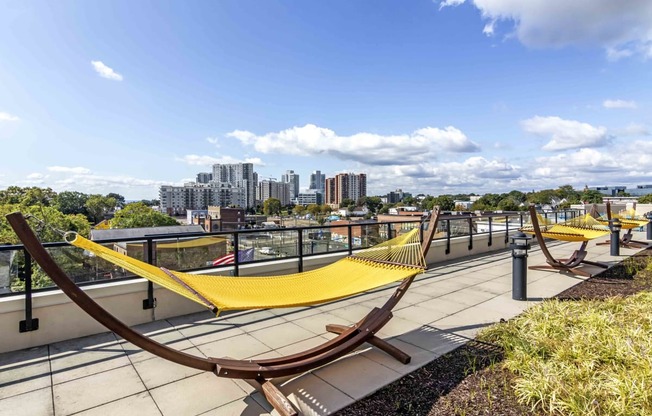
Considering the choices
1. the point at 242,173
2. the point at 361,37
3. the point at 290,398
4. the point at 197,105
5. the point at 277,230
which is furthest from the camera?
the point at 242,173

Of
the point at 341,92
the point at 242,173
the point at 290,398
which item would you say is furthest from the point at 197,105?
the point at 242,173

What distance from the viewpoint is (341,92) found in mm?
15742

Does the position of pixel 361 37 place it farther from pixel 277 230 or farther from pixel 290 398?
pixel 290 398

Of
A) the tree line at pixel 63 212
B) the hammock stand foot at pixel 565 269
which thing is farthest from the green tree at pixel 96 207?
the hammock stand foot at pixel 565 269

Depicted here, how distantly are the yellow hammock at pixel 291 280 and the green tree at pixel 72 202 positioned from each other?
108048 mm

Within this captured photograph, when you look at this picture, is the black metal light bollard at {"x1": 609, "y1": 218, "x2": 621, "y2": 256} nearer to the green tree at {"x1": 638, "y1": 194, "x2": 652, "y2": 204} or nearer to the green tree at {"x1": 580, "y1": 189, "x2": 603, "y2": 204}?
the green tree at {"x1": 638, "y1": 194, "x2": 652, "y2": 204}

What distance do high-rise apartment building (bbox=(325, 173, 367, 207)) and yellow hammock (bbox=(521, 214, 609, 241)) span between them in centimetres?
13336

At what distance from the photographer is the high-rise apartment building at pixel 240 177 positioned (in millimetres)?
145625

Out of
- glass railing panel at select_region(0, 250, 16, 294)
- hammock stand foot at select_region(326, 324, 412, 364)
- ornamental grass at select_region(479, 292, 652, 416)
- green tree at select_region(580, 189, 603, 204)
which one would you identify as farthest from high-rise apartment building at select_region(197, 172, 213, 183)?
ornamental grass at select_region(479, 292, 652, 416)

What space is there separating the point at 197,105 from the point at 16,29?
8.48 meters

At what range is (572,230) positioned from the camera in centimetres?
638

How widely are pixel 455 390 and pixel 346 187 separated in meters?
143

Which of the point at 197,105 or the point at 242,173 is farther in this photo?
the point at 242,173

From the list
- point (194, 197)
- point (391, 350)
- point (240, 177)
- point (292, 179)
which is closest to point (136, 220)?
point (391, 350)
